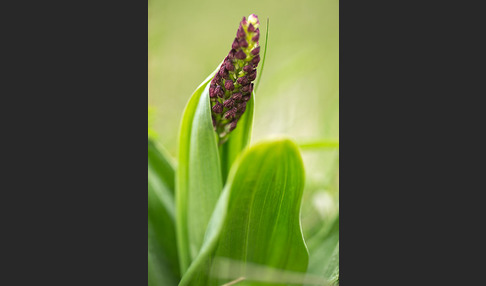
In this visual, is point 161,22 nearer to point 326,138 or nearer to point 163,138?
point 163,138

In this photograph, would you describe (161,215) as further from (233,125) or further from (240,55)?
(240,55)

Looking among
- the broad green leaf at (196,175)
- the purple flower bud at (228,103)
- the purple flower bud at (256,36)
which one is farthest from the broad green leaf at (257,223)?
the purple flower bud at (256,36)

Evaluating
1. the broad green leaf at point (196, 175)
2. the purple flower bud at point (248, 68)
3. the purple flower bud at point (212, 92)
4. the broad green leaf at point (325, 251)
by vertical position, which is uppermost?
the purple flower bud at point (248, 68)

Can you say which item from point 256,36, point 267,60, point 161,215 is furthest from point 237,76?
point 161,215

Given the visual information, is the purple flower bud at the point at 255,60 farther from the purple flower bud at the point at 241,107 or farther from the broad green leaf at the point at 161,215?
the broad green leaf at the point at 161,215

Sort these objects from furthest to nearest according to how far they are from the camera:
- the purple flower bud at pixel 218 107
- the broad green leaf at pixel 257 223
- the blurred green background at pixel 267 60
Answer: the blurred green background at pixel 267 60, the purple flower bud at pixel 218 107, the broad green leaf at pixel 257 223

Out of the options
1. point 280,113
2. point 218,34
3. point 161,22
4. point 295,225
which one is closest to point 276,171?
point 295,225
